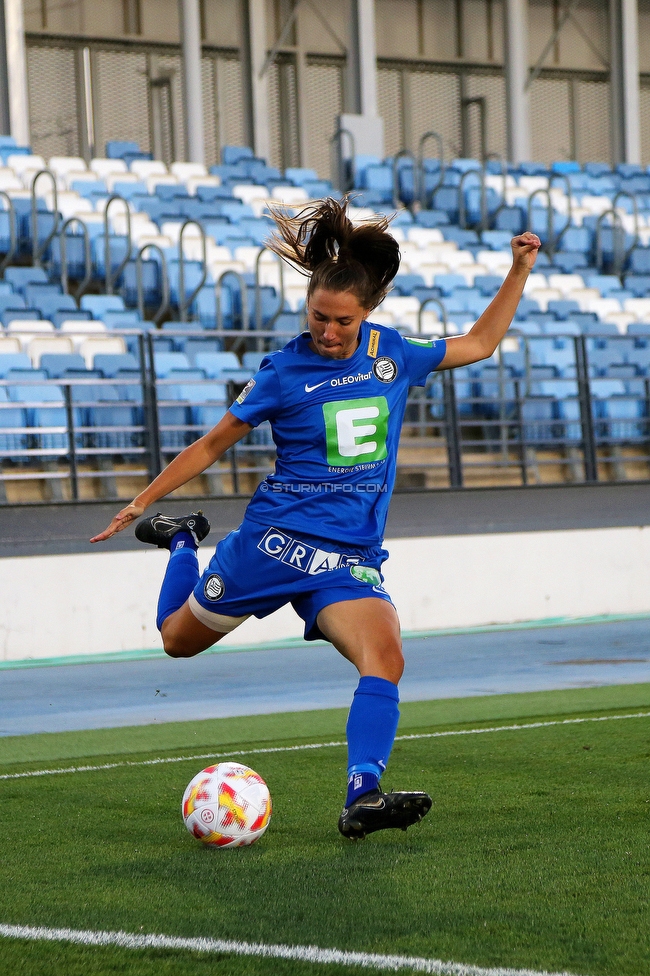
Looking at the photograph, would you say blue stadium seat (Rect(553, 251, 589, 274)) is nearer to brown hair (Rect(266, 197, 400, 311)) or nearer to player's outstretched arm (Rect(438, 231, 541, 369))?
player's outstretched arm (Rect(438, 231, 541, 369))

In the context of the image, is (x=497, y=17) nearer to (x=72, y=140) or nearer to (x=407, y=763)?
(x=72, y=140)

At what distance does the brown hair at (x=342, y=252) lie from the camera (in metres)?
4.28

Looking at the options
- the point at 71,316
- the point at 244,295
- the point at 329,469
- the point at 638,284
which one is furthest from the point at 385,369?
the point at 638,284

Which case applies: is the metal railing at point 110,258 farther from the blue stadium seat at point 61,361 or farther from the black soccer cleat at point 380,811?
the black soccer cleat at point 380,811

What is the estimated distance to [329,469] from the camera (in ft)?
14.3

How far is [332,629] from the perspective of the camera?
4.27m

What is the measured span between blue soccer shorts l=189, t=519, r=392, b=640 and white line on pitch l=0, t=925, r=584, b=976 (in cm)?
121

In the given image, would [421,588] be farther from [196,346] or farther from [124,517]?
[124,517]

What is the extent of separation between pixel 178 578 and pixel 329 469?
0.95 meters

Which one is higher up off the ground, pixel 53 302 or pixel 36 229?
pixel 36 229

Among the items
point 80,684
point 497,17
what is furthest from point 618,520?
point 497,17

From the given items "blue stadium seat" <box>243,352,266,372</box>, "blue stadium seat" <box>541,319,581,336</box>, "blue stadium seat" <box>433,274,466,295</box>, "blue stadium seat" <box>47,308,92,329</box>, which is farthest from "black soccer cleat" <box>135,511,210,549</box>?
"blue stadium seat" <box>433,274,466,295</box>

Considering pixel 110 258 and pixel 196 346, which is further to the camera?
pixel 110 258

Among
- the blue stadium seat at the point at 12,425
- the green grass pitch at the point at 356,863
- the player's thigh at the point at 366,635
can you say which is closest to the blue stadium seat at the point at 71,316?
the blue stadium seat at the point at 12,425
